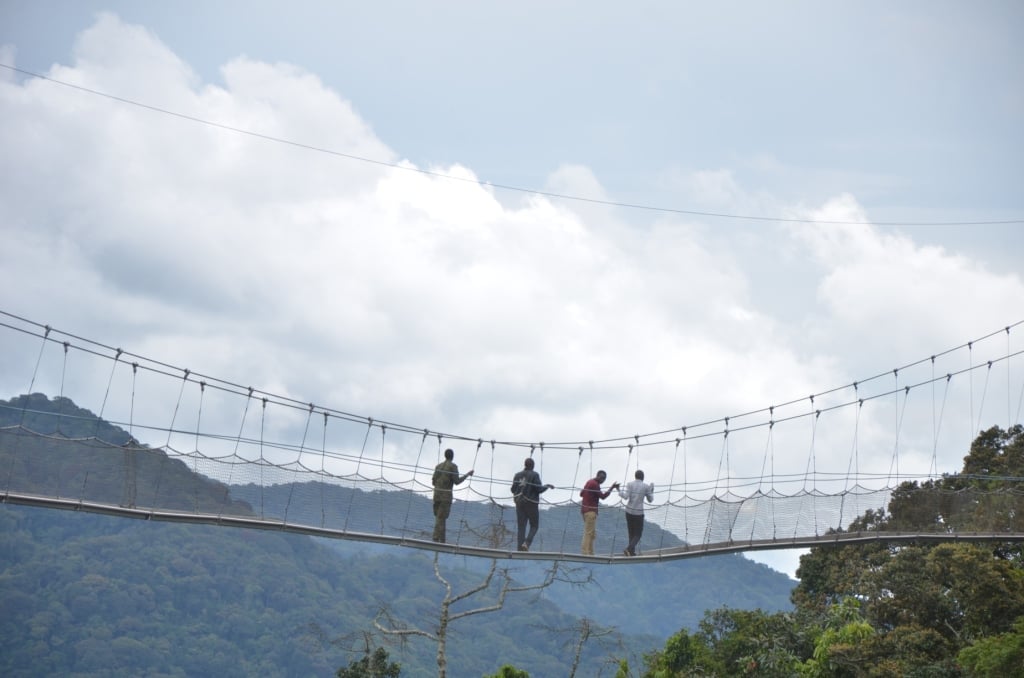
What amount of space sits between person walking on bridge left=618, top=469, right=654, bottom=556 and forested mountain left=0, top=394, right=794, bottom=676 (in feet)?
179

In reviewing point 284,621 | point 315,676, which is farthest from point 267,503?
point 284,621

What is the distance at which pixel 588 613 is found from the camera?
440 feet

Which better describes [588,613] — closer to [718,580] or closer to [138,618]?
[718,580]

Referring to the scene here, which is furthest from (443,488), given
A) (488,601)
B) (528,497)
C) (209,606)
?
(488,601)

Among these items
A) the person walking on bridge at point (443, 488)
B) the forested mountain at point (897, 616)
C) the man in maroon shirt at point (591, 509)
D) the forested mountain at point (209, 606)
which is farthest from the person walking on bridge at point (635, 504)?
the forested mountain at point (209, 606)

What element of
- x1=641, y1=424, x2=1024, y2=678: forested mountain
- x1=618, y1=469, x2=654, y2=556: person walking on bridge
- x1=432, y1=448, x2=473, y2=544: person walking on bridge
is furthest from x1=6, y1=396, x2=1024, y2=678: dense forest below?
x1=618, y1=469, x2=654, y2=556: person walking on bridge

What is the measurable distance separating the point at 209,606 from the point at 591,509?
80.4 metres

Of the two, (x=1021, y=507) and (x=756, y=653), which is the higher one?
(x=1021, y=507)

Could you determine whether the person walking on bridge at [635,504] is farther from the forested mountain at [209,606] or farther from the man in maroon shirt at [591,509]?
the forested mountain at [209,606]

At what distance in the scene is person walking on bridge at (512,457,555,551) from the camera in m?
14.0

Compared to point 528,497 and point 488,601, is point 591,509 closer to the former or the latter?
point 528,497

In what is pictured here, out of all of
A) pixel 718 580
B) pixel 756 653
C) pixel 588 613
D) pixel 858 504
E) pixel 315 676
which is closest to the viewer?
pixel 858 504

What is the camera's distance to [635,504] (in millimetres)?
14094

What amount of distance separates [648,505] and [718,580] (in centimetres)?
13950
